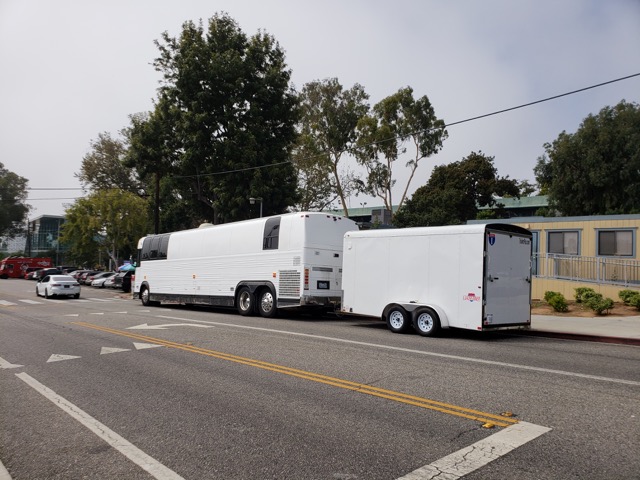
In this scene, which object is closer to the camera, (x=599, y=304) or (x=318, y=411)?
(x=318, y=411)

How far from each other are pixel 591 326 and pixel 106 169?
5431 cm

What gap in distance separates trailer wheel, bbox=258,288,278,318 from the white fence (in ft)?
40.2

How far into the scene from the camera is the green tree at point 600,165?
1452 inches

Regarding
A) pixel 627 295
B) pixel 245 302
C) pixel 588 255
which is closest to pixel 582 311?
pixel 627 295

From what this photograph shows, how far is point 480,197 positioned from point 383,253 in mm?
36254

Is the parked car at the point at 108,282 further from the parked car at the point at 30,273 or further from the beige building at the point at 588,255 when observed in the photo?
the beige building at the point at 588,255

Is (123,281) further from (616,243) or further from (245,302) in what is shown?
(616,243)

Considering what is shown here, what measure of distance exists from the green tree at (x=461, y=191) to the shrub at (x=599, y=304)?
27151mm

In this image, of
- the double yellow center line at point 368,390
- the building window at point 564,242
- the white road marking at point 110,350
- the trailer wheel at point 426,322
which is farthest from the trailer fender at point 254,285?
the building window at point 564,242

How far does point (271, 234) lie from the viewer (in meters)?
18.1

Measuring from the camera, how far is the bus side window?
17859 mm

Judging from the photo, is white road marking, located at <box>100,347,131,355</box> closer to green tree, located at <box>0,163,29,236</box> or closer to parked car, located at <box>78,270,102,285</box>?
parked car, located at <box>78,270,102,285</box>

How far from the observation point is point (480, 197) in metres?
47.4

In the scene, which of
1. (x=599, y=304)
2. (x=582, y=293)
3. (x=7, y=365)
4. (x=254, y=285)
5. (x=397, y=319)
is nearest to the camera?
(x=7, y=365)
